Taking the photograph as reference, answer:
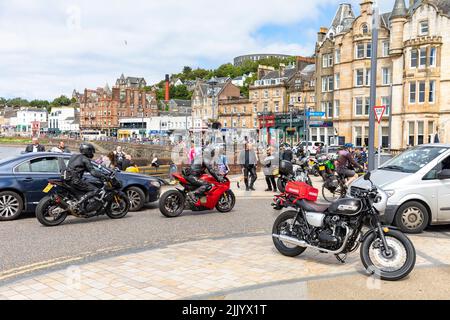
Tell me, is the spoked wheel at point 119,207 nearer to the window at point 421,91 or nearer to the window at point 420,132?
the window at point 420,132

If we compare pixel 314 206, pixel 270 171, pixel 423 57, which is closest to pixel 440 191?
pixel 314 206

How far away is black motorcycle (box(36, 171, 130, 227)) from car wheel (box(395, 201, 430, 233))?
239 inches

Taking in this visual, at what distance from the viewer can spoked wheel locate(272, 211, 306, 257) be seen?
23.0ft

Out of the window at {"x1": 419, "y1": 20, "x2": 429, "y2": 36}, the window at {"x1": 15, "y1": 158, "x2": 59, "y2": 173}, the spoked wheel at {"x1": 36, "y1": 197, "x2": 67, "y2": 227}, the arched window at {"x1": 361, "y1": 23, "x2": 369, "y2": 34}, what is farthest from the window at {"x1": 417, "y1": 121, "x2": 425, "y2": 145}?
the spoked wheel at {"x1": 36, "y1": 197, "x2": 67, "y2": 227}

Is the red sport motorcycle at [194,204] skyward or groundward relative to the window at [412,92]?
groundward

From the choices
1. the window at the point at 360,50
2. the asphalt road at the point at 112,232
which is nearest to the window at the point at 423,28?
the window at the point at 360,50

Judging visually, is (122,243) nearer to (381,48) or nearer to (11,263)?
(11,263)

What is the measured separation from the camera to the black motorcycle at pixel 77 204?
384 inches

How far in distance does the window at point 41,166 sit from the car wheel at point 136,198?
76.1 inches

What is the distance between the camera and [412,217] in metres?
8.98

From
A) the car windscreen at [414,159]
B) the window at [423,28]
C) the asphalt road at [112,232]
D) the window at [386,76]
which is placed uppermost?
the window at [423,28]

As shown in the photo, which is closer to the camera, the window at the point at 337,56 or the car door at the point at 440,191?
the car door at the point at 440,191

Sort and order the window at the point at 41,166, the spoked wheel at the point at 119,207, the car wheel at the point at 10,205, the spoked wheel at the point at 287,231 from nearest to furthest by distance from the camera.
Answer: the spoked wheel at the point at 287,231, the car wheel at the point at 10,205, the spoked wheel at the point at 119,207, the window at the point at 41,166

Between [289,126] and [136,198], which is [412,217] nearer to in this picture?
[136,198]
